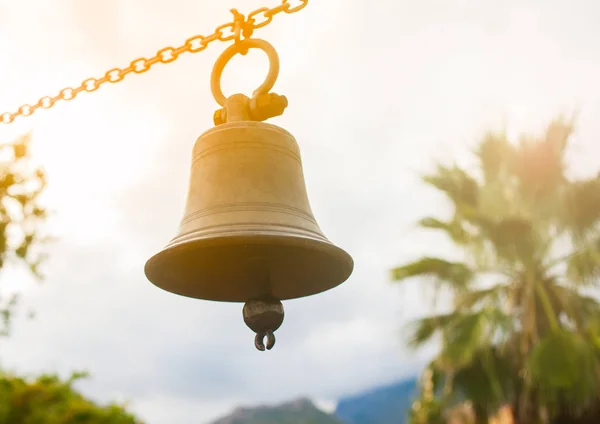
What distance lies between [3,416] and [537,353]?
5.77m

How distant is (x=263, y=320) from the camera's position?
72.0 inches

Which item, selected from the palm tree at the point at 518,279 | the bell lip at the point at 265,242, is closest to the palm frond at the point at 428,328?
the palm tree at the point at 518,279

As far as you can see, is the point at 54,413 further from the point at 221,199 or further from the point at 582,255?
the point at 582,255

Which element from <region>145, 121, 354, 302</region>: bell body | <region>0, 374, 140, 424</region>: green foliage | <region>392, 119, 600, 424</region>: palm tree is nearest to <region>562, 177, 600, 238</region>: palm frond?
<region>392, 119, 600, 424</region>: palm tree

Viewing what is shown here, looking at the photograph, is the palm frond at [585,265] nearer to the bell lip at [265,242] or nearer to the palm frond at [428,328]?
the palm frond at [428,328]

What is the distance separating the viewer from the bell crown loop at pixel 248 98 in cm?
212

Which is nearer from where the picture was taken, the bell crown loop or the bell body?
the bell body

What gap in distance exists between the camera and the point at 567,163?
8.83 m

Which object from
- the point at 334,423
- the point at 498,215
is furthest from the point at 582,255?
the point at 334,423

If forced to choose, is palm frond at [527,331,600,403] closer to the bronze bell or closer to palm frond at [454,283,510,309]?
palm frond at [454,283,510,309]

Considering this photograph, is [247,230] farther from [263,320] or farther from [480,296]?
[480,296]

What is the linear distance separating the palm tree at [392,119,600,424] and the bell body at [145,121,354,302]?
215 inches

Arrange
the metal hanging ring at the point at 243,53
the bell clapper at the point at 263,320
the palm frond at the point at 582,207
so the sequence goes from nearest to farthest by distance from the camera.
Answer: the bell clapper at the point at 263,320 → the metal hanging ring at the point at 243,53 → the palm frond at the point at 582,207

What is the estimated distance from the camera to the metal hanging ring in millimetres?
2096
